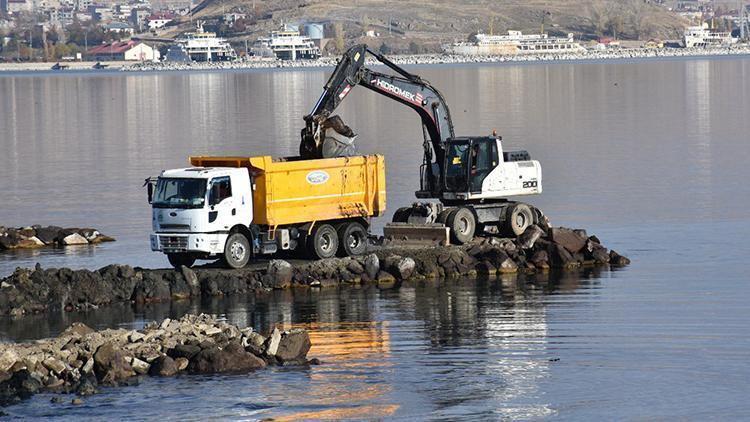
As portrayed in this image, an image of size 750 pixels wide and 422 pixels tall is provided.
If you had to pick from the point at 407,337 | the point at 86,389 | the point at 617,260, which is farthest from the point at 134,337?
the point at 617,260

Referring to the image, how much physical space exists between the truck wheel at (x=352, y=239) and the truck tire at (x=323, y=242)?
0.51ft

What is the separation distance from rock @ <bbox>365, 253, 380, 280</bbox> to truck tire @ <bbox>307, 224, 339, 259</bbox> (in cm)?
84

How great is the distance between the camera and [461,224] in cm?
3453

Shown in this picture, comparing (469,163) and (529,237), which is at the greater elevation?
(469,163)

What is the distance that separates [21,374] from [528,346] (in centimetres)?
806

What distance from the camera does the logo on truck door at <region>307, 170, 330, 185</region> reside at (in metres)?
32.2

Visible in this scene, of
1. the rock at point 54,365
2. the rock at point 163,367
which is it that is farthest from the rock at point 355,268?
the rock at point 54,365

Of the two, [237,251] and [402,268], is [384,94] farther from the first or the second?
[237,251]

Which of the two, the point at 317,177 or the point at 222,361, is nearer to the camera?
the point at 222,361

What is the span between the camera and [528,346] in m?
A: 24.9

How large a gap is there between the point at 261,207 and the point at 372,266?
2711 mm

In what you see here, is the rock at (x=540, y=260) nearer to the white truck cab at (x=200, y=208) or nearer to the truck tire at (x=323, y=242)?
the truck tire at (x=323, y=242)

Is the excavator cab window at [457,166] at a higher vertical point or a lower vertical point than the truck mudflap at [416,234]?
higher

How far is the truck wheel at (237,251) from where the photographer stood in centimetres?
3116
